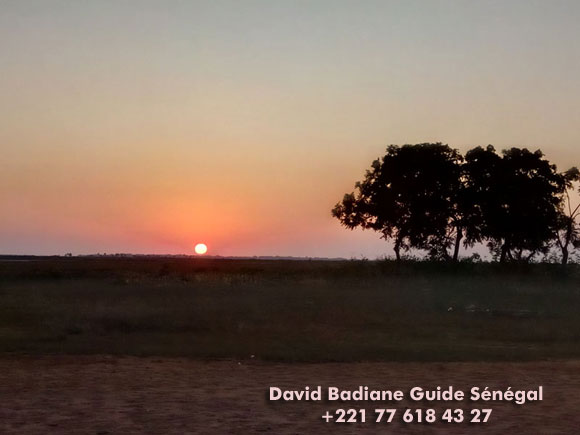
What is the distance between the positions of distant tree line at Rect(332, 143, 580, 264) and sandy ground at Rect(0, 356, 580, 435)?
118ft

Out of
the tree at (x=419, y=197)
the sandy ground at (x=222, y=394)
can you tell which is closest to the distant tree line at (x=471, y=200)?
the tree at (x=419, y=197)

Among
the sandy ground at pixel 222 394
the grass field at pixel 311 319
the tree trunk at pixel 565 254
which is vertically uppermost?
the tree trunk at pixel 565 254

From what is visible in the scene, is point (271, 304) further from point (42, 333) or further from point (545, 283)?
point (545, 283)

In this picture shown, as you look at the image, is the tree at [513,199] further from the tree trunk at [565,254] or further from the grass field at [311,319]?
the grass field at [311,319]

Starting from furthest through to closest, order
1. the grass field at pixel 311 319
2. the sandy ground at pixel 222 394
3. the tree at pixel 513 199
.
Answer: the tree at pixel 513 199 → the grass field at pixel 311 319 → the sandy ground at pixel 222 394

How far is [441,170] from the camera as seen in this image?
56438mm

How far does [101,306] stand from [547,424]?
76.3 feet

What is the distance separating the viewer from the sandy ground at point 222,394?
12516 millimetres

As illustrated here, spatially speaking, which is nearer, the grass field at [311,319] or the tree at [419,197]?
the grass field at [311,319]

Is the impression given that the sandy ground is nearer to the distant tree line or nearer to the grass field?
the grass field

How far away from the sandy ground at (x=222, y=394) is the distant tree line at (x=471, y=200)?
118 feet

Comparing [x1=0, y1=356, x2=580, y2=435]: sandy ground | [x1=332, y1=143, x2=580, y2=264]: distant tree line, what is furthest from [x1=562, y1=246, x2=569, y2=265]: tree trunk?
[x1=0, y1=356, x2=580, y2=435]: sandy ground

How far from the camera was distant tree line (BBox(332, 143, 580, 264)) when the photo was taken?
56250mm

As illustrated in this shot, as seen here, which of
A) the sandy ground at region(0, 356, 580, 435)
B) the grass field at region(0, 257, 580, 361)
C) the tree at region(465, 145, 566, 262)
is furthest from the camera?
the tree at region(465, 145, 566, 262)
